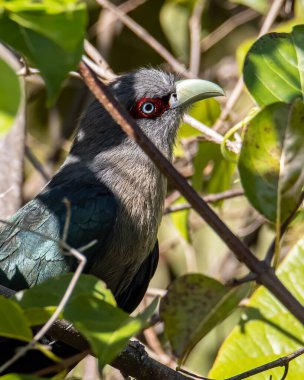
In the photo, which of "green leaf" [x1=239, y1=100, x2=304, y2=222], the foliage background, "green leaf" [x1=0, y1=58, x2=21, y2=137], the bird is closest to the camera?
"green leaf" [x1=0, y1=58, x2=21, y2=137]

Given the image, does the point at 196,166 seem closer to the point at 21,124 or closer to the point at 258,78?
the point at 21,124

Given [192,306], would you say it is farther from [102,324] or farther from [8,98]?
[8,98]

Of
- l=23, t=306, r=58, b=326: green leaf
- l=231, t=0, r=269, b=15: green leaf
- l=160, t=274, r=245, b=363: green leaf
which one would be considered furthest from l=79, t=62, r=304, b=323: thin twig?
l=231, t=0, r=269, b=15: green leaf

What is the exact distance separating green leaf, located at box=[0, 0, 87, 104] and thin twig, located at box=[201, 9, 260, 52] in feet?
14.3

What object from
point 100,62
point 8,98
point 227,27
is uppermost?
point 8,98

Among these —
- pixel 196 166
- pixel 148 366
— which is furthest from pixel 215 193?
pixel 148 366

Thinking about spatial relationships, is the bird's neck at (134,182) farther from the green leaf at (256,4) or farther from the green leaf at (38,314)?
the green leaf at (38,314)

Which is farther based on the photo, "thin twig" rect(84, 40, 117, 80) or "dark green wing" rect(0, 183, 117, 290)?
"thin twig" rect(84, 40, 117, 80)

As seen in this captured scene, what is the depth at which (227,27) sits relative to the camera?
233 inches

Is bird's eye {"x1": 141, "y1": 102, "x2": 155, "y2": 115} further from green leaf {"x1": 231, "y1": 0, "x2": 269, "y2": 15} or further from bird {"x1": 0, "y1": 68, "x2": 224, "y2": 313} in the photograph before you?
green leaf {"x1": 231, "y1": 0, "x2": 269, "y2": 15}

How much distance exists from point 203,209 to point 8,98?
1.62ft

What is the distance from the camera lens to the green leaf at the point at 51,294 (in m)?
1.86

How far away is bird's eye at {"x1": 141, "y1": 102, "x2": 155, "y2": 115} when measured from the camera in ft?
14.0

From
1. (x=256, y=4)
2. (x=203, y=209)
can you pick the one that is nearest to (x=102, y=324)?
(x=203, y=209)
